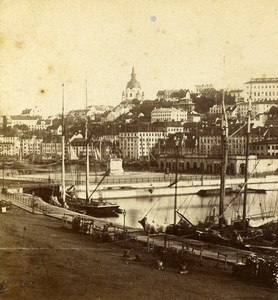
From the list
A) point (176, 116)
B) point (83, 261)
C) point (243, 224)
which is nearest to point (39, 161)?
point (176, 116)

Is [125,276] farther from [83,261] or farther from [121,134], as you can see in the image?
[121,134]

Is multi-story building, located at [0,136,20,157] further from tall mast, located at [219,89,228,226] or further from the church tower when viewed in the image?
tall mast, located at [219,89,228,226]

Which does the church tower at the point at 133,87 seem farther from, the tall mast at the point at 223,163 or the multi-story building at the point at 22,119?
the multi-story building at the point at 22,119

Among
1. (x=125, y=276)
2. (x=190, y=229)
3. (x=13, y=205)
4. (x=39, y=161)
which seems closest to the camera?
(x=125, y=276)

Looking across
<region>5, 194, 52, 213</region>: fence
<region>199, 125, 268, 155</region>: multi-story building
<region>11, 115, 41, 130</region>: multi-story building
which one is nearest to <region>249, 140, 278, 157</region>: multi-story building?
<region>199, 125, 268, 155</region>: multi-story building

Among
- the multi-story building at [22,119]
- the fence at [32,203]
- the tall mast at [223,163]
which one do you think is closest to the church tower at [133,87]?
the tall mast at [223,163]

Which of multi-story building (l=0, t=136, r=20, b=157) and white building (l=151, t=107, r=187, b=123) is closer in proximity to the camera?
multi-story building (l=0, t=136, r=20, b=157)
